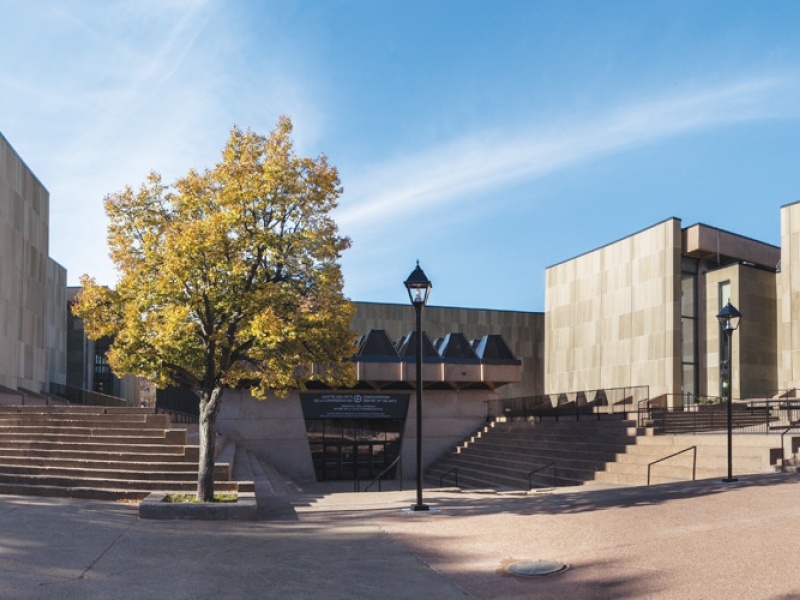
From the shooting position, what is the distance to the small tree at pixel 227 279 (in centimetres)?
1452

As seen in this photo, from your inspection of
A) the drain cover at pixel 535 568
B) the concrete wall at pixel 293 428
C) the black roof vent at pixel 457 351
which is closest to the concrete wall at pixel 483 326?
the black roof vent at pixel 457 351

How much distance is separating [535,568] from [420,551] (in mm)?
1962

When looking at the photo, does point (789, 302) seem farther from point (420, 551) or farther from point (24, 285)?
point (24, 285)

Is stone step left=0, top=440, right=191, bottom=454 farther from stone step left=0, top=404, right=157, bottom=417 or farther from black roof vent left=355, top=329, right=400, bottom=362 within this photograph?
black roof vent left=355, top=329, right=400, bottom=362

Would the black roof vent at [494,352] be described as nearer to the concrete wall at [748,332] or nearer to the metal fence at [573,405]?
the metal fence at [573,405]

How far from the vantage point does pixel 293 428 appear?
1487 inches

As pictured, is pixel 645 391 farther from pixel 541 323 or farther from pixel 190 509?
pixel 190 509

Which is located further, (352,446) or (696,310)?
Result: (696,310)

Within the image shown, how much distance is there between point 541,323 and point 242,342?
158ft

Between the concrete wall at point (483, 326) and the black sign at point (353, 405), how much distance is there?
15.9 meters

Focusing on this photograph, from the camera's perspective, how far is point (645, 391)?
4378 centimetres

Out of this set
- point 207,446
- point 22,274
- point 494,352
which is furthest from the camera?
point 22,274

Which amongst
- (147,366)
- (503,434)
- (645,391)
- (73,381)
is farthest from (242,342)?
(73,381)

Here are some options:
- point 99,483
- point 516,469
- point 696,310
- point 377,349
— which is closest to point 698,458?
point 516,469
